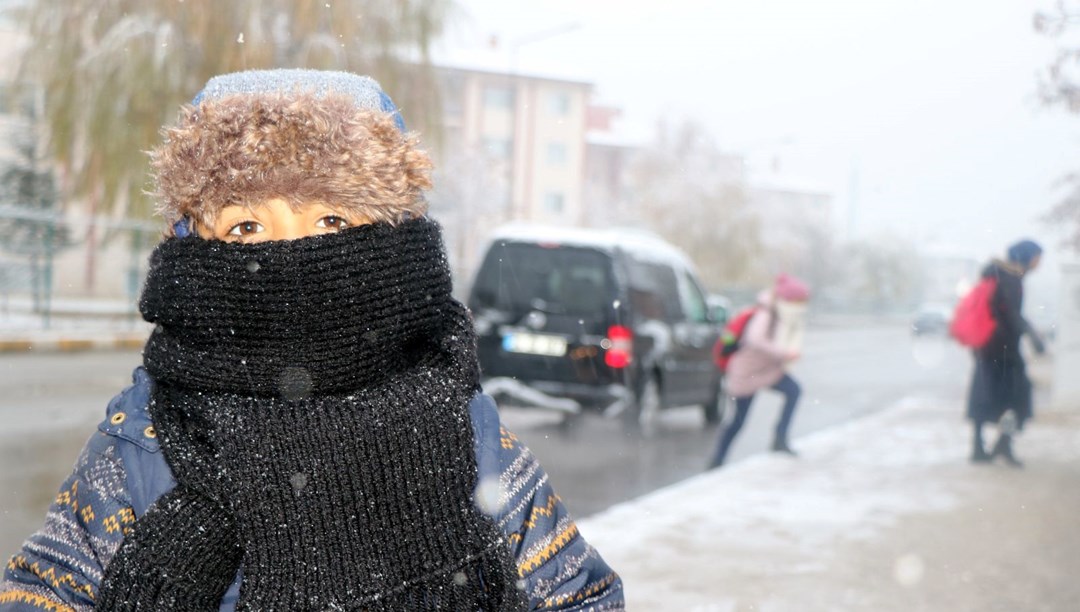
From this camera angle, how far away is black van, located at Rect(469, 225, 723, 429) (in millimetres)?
7430

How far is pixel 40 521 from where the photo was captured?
209 inches

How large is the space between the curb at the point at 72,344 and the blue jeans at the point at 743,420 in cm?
889

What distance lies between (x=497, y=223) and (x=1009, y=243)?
7669mm

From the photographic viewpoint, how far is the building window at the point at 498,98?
28.7 feet

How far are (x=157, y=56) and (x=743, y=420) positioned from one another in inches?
235

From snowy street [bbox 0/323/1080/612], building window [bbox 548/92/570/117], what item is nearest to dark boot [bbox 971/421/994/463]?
snowy street [bbox 0/323/1080/612]

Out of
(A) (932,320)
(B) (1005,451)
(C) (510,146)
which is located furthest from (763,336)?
(C) (510,146)

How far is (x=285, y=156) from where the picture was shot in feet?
5.32

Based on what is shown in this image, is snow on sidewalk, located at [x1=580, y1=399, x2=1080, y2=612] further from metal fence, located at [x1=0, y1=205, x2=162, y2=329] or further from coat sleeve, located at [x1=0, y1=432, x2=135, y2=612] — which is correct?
metal fence, located at [x1=0, y1=205, x2=162, y2=329]

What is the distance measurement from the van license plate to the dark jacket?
279 centimetres

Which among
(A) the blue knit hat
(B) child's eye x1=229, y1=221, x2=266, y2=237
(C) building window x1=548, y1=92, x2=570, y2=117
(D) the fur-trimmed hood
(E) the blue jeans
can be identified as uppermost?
(C) building window x1=548, y1=92, x2=570, y2=117

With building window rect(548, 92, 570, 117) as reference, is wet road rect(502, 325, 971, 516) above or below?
below

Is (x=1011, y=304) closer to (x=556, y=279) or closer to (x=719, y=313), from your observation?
(x=719, y=313)

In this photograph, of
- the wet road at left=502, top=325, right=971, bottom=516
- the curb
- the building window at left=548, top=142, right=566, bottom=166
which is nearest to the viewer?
the wet road at left=502, top=325, right=971, bottom=516
